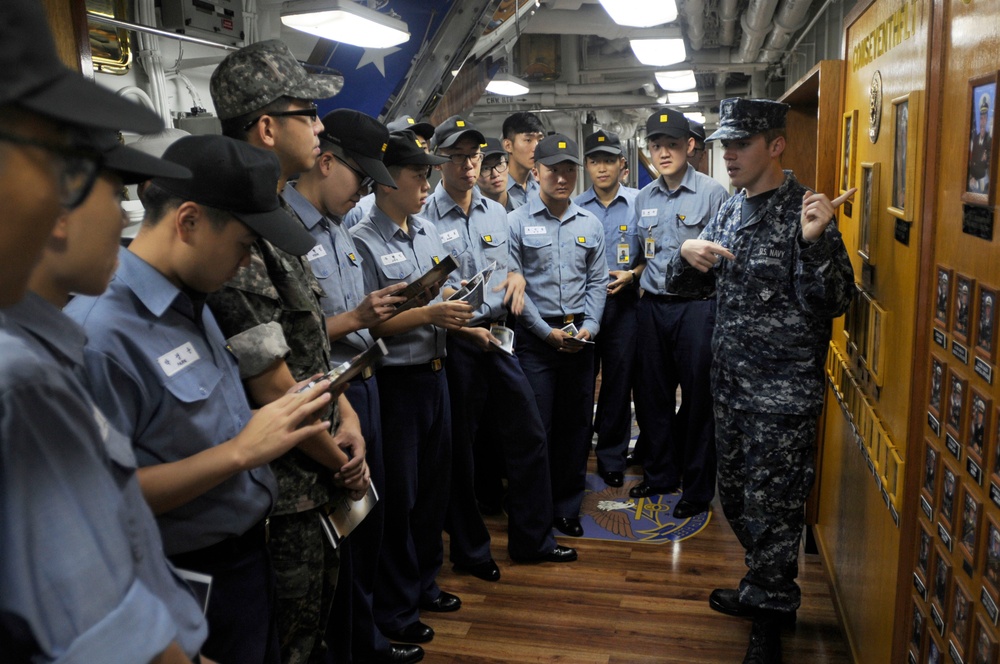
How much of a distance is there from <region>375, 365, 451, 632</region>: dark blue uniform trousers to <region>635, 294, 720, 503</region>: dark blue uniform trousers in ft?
4.82

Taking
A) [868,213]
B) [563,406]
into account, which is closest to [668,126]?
[563,406]

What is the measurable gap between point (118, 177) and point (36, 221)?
213 millimetres

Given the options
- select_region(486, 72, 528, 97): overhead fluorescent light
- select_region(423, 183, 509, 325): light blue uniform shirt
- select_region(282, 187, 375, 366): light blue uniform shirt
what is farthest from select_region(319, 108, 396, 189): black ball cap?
select_region(486, 72, 528, 97): overhead fluorescent light

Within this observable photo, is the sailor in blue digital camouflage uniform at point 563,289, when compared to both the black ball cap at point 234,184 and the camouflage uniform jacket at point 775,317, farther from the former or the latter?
the black ball cap at point 234,184

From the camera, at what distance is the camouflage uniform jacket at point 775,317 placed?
8.13 feet

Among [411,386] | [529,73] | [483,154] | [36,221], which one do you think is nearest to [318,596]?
[411,386]

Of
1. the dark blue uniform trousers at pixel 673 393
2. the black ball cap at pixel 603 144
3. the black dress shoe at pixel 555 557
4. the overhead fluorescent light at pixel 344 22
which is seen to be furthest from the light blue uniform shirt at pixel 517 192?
the black dress shoe at pixel 555 557

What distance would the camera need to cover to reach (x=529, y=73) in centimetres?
1025

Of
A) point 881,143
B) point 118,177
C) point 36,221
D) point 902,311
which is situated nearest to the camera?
point 36,221

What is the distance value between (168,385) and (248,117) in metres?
0.84

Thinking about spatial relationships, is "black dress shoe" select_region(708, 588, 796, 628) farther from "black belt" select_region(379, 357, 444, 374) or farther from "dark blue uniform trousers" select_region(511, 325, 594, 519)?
"black belt" select_region(379, 357, 444, 374)

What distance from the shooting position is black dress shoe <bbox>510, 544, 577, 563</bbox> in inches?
134

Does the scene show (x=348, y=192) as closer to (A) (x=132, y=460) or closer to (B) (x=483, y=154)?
(A) (x=132, y=460)

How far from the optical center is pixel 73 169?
2.25ft
